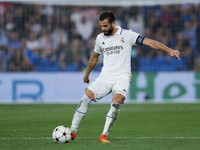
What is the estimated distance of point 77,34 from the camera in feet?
59.5

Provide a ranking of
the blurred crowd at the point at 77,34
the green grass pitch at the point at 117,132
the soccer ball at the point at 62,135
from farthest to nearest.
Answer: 1. the blurred crowd at the point at 77,34
2. the soccer ball at the point at 62,135
3. the green grass pitch at the point at 117,132

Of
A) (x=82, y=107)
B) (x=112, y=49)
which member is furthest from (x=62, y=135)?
(x=112, y=49)

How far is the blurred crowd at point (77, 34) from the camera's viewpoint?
1641 cm

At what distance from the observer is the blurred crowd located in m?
16.4

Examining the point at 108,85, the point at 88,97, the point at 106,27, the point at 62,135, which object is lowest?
the point at 62,135

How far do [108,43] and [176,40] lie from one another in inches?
465

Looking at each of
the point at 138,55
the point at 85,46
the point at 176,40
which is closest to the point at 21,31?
the point at 85,46

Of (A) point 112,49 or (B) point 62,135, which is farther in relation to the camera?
(A) point 112,49

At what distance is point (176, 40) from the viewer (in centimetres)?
1773

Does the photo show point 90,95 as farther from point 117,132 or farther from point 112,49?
point 117,132

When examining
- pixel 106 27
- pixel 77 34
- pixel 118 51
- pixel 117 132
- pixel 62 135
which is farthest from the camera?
pixel 77 34

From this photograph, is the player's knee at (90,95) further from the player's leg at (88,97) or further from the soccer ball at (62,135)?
the soccer ball at (62,135)

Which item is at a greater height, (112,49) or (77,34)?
(112,49)

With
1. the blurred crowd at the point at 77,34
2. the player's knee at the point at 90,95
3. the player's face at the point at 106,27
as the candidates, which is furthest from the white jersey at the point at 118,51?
the blurred crowd at the point at 77,34
